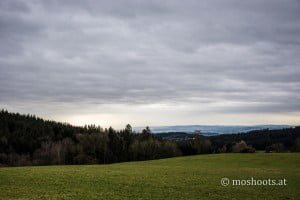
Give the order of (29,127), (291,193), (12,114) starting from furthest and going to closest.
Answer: (12,114) < (29,127) < (291,193)

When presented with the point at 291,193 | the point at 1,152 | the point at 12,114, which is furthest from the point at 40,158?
the point at 291,193

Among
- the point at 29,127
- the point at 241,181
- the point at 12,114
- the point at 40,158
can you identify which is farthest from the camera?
the point at 12,114

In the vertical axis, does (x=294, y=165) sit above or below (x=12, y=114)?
below

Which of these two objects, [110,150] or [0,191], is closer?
[0,191]

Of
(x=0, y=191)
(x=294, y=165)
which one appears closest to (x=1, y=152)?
(x=294, y=165)

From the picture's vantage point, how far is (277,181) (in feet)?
127

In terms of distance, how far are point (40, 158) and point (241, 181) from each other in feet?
333

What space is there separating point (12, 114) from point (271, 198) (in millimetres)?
177795

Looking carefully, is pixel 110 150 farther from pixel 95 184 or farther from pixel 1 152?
pixel 95 184

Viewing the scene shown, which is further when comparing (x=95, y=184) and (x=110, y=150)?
(x=110, y=150)

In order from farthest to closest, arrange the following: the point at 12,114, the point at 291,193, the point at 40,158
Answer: the point at 12,114
the point at 40,158
the point at 291,193

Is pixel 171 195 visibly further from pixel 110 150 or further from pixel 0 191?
pixel 110 150

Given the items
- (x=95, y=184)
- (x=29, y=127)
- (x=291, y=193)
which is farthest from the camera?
(x=29, y=127)

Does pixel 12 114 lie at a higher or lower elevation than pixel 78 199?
higher
